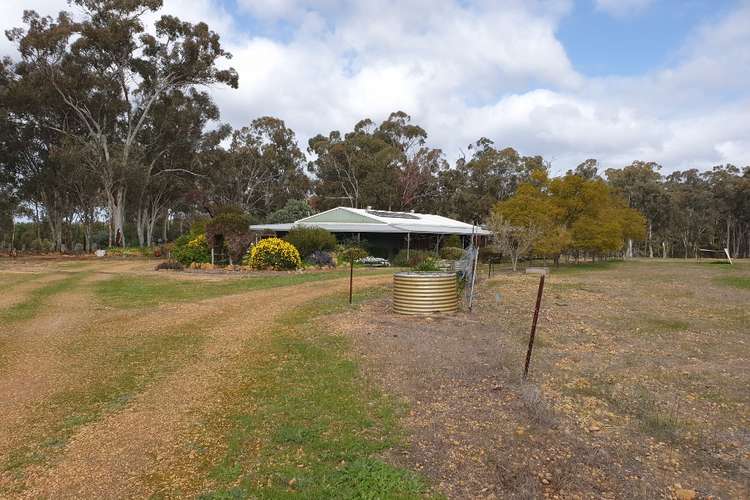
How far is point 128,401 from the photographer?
5.37 m

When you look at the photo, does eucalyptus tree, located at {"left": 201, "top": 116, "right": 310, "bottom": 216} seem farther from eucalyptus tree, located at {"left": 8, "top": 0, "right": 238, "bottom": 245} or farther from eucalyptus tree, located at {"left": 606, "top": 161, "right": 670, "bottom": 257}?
eucalyptus tree, located at {"left": 606, "top": 161, "right": 670, "bottom": 257}

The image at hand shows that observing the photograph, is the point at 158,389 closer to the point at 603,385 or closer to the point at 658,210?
the point at 603,385

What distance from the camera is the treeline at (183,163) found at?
104 feet

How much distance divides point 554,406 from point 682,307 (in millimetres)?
8709

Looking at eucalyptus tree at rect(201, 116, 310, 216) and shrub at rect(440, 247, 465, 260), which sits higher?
eucalyptus tree at rect(201, 116, 310, 216)

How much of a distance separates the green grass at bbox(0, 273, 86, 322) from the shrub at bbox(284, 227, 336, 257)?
9044 mm

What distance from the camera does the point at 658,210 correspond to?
173 ft

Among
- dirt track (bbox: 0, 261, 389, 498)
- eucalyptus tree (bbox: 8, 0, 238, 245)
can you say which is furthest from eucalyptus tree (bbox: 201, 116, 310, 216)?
dirt track (bbox: 0, 261, 389, 498)

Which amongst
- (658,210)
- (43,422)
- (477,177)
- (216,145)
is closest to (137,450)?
(43,422)

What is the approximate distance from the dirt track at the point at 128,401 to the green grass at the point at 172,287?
1.23 metres

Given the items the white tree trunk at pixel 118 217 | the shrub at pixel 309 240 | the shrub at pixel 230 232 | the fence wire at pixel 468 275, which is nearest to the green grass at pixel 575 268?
the shrub at pixel 309 240

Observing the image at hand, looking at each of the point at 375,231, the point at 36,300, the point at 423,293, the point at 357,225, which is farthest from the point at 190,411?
the point at 357,225

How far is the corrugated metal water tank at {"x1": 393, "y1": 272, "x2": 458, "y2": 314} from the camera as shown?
10.2 metres

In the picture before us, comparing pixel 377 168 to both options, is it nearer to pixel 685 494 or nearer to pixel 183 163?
pixel 183 163
